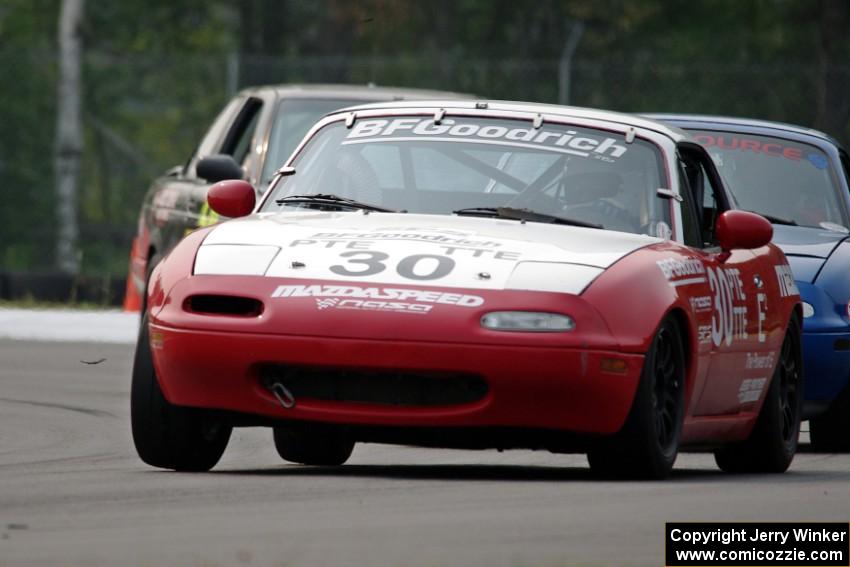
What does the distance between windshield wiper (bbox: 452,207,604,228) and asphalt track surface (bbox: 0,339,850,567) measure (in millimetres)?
889

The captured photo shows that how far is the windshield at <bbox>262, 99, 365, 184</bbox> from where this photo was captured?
13.0 meters

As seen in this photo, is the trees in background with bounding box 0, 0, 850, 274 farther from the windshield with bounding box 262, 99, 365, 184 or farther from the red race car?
the red race car

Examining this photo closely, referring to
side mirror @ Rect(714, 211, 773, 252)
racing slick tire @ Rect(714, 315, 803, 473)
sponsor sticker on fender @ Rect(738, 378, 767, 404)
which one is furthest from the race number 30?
racing slick tire @ Rect(714, 315, 803, 473)

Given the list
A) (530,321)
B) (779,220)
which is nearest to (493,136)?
(530,321)

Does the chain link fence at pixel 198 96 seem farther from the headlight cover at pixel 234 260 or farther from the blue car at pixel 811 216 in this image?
the headlight cover at pixel 234 260

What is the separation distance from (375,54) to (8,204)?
66.4ft

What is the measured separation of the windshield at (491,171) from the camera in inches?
320

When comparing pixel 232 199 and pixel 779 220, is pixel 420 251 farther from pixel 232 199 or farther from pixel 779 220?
pixel 779 220

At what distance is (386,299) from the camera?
23.1 ft

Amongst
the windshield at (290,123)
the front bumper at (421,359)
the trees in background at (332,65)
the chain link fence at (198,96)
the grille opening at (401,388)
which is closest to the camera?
the front bumper at (421,359)

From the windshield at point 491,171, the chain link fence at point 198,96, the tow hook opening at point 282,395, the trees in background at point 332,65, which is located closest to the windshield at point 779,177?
the windshield at point 491,171

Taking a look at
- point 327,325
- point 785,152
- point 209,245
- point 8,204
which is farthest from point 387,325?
point 8,204

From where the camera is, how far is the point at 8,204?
2608 centimetres

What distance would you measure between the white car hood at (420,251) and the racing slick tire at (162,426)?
1.40 ft
